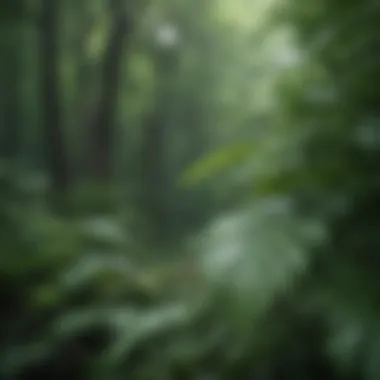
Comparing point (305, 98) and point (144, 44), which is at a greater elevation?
point (144, 44)

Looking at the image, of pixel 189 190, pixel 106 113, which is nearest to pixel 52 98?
pixel 106 113

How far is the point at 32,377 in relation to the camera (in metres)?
0.90

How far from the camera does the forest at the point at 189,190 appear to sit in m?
0.68

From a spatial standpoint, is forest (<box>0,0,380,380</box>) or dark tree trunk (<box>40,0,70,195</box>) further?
dark tree trunk (<box>40,0,70,195</box>)

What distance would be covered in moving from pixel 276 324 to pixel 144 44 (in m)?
0.64

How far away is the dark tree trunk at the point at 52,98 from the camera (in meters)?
1.13

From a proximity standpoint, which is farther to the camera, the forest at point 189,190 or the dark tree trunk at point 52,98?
the dark tree trunk at point 52,98

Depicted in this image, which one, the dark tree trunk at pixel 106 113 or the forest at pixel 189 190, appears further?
the dark tree trunk at pixel 106 113

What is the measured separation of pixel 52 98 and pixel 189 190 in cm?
32

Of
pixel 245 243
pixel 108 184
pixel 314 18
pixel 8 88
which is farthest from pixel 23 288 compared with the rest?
pixel 314 18

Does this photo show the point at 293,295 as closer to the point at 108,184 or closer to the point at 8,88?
the point at 108,184

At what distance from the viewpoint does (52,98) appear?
1.14 m

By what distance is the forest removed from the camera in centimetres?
68

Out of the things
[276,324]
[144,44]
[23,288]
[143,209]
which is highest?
[144,44]
